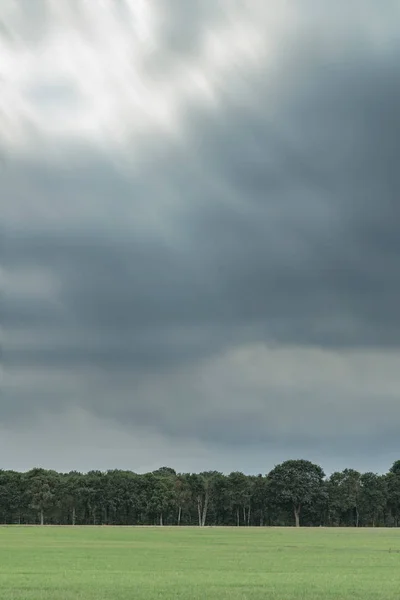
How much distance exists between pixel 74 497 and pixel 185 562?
421 feet

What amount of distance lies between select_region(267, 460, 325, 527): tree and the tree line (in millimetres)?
218

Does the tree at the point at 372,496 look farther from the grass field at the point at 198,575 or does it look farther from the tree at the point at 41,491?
the grass field at the point at 198,575

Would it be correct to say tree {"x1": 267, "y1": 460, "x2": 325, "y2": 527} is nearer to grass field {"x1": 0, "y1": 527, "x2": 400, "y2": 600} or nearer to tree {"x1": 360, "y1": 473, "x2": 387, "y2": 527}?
tree {"x1": 360, "y1": 473, "x2": 387, "y2": 527}

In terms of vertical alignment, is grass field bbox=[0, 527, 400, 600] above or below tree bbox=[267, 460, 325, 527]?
below

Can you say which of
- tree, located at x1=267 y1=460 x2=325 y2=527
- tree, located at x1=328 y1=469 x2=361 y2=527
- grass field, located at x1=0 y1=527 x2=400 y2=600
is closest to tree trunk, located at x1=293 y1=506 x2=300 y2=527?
tree, located at x1=267 y1=460 x2=325 y2=527

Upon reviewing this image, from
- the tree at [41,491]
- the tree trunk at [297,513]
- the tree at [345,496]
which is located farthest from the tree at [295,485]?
the tree at [41,491]

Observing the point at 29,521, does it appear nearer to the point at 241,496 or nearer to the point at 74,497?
the point at 74,497

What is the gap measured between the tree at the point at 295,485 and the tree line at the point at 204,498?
218 millimetres

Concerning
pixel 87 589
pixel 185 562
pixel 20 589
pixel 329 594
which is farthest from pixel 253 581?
pixel 185 562

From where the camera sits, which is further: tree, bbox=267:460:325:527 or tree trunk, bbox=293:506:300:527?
tree trunk, bbox=293:506:300:527

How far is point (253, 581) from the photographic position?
34625 millimetres

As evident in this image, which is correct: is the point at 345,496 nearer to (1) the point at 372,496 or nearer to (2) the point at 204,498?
(1) the point at 372,496

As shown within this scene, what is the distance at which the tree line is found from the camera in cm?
17038

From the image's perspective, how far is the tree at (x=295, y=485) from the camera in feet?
559
